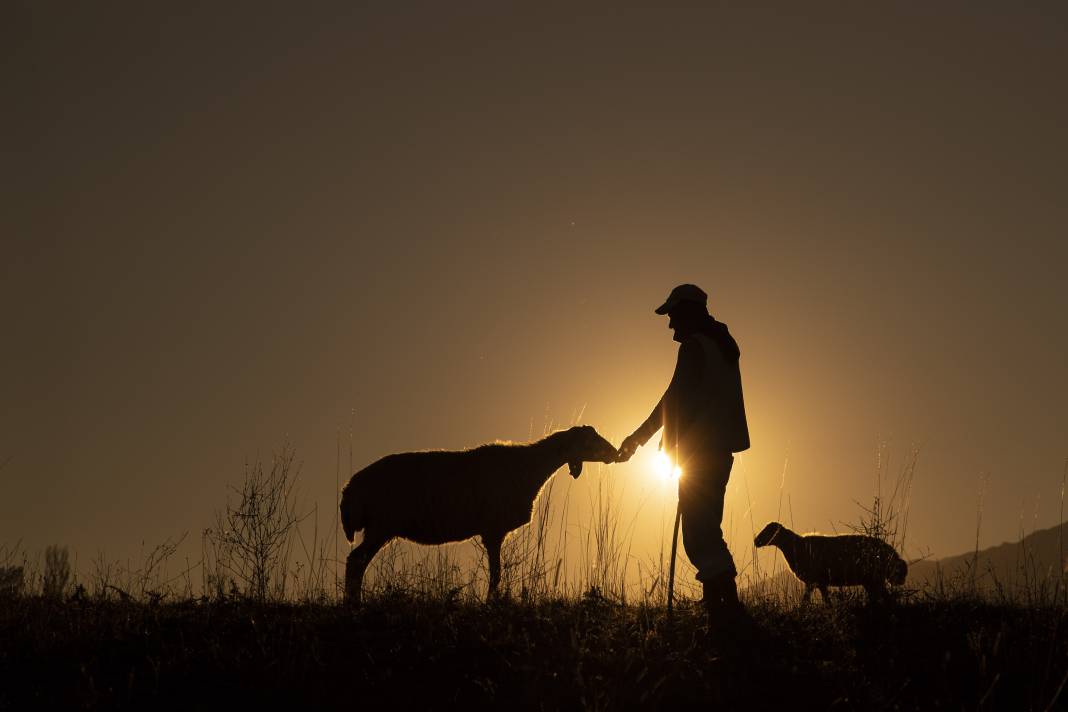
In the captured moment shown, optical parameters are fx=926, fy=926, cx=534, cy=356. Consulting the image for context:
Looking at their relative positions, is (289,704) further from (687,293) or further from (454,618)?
(687,293)

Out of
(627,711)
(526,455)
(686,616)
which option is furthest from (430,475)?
(627,711)

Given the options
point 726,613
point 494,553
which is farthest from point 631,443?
point 494,553


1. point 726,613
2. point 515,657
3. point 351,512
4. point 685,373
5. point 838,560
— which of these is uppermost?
point 685,373

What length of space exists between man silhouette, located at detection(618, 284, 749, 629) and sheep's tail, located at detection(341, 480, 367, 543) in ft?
13.4

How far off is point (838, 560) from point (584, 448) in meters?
3.97

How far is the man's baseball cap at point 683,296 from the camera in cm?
845

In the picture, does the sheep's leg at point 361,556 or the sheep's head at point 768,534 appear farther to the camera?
the sheep's head at point 768,534

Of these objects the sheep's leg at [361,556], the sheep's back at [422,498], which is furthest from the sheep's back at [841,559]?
the sheep's leg at [361,556]

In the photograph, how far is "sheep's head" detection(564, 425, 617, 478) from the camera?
1218 centimetres

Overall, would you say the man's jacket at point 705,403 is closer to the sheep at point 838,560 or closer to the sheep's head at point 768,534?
the sheep at point 838,560

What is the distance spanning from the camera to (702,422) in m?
8.23

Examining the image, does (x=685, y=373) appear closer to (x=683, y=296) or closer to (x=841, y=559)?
(x=683, y=296)

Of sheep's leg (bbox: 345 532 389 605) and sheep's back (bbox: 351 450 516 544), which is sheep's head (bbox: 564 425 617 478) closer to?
sheep's back (bbox: 351 450 516 544)

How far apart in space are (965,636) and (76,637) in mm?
7151
